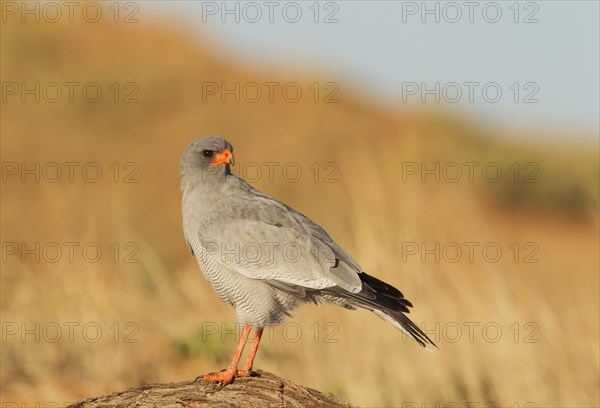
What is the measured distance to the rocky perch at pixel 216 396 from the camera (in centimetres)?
674

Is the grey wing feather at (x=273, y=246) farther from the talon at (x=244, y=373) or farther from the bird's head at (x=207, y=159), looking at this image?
the talon at (x=244, y=373)

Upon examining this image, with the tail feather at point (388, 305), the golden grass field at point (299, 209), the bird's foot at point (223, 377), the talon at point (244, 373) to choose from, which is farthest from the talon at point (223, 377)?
the golden grass field at point (299, 209)

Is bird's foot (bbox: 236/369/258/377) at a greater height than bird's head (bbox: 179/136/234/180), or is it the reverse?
bird's head (bbox: 179/136/234/180)

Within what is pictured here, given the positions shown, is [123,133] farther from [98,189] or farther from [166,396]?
[166,396]

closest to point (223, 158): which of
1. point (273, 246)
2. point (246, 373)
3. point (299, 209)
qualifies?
point (273, 246)

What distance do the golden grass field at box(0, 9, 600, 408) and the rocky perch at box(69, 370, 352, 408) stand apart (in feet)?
9.26

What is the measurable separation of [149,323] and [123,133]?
21589mm

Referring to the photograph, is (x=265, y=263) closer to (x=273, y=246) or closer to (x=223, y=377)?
(x=273, y=246)

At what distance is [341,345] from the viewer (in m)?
10.8

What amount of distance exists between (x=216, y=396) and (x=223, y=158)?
6.92 feet

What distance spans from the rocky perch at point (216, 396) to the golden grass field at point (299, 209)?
2823mm

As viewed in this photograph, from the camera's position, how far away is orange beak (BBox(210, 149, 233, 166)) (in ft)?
26.5

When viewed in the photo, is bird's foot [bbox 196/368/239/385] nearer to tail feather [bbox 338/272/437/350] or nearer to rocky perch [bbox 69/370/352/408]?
rocky perch [bbox 69/370/352/408]

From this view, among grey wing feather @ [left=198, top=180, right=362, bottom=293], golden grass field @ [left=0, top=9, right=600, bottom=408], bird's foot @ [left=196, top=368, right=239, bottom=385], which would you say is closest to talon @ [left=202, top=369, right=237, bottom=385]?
bird's foot @ [left=196, top=368, right=239, bottom=385]
